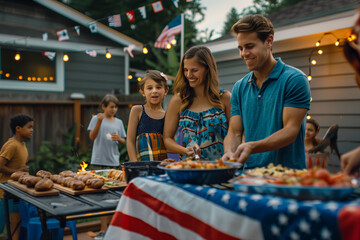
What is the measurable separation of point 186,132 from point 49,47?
8.28 m

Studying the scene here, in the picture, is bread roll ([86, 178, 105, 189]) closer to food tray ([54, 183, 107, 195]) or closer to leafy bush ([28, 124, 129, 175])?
food tray ([54, 183, 107, 195])

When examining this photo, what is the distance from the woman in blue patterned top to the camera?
9.21 feet

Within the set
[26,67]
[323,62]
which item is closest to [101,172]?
[323,62]

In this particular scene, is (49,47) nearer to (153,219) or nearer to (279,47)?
(279,47)

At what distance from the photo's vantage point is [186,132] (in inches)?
113

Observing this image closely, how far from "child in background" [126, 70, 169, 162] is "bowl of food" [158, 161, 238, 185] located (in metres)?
1.53

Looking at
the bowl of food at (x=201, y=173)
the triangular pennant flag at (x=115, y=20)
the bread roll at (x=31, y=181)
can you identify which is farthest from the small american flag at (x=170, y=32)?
the bowl of food at (x=201, y=173)

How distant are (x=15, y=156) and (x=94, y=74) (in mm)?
7091

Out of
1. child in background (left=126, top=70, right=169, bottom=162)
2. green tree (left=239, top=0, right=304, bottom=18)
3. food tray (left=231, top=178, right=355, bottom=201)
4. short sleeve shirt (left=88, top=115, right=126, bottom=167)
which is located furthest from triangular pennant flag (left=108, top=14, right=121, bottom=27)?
green tree (left=239, top=0, right=304, bottom=18)

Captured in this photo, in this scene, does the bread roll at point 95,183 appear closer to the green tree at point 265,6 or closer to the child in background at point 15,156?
the child in background at point 15,156

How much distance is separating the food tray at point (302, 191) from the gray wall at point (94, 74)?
9626mm

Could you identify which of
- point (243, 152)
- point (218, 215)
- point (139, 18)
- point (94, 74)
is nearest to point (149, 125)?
point (243, 152)

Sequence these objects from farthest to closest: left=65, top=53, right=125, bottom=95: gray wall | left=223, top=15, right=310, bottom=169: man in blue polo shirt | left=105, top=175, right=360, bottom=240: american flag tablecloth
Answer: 1. left=65, top=53, right=125, bottom=95: gray wall
2. left=223, top=15, right=310, bottom=169: man in blue polo shirt
3. left=105, top=175, right=360, bottom=240: american flag tablecloth

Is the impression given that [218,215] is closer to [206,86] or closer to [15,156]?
[206,86]
